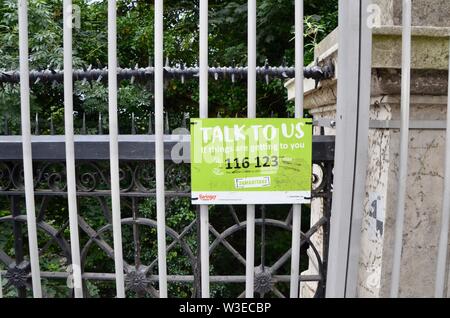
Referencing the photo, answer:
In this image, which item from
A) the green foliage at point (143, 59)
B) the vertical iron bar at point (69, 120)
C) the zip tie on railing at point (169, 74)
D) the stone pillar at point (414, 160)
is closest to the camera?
the vertical iron bar at point (69, 120)

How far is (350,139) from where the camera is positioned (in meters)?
1.17

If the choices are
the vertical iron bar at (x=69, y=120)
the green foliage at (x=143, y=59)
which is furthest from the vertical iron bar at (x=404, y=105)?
the green foliage at (x=143, y=59)

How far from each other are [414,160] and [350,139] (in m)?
0.40

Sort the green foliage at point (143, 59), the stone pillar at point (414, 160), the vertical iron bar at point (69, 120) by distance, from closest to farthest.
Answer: the vertical iron bar at point (69, 120), the stone pillar at point (414, 160), the green foliage at point (143, 59)

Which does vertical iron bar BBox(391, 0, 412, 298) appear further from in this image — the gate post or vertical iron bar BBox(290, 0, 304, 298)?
vertical iron bar BBox(290, 0, 304, 298)

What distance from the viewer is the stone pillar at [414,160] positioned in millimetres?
1334

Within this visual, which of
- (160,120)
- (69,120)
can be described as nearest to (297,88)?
(160,120)

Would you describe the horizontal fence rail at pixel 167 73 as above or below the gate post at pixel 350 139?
above

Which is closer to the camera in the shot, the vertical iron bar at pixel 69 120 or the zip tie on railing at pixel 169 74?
the vertical iron bar at pixel 69 120

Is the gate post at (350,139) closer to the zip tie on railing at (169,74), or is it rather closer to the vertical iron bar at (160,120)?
the zip tie on railing at (169,74)

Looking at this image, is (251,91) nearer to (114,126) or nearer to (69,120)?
(114,126)

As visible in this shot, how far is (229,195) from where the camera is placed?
1227 millimetres

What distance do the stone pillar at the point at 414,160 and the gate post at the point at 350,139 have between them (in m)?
0.22

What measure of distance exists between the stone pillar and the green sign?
0.36 m
